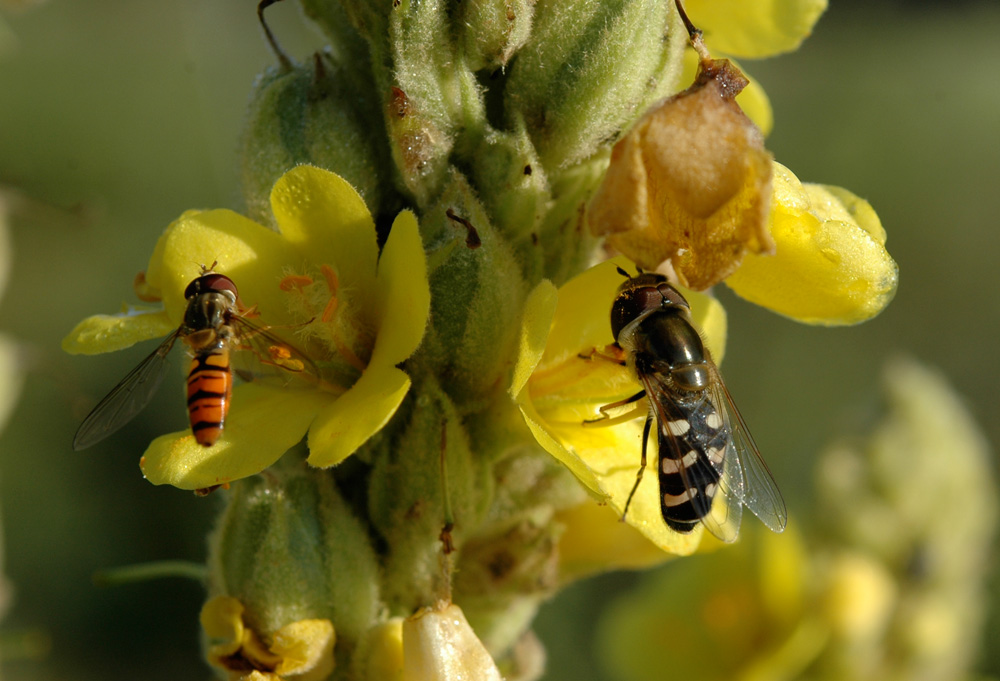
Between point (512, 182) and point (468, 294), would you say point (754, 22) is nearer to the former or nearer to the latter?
point (512, 182)

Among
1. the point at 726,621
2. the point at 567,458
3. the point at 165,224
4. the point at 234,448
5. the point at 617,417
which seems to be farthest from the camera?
the point at 165,224

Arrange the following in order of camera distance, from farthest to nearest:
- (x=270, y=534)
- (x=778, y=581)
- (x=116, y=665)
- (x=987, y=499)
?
(x=116, y=665) < (x=987, y=499) < (x=778, y=581) < (x=270, y=534)

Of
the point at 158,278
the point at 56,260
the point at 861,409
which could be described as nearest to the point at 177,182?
the point at 56,260

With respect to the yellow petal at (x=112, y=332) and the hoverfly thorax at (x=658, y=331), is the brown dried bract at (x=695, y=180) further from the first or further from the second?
the yellow petal at (x=112, y=332)

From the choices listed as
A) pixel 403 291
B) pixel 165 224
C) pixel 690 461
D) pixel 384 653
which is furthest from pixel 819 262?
pixel 165 224

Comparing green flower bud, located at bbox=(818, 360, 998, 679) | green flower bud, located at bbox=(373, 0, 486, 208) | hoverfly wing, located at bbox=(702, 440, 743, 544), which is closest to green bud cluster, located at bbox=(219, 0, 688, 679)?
green flower bud, located at bbox=(373, 0, 486, 208)

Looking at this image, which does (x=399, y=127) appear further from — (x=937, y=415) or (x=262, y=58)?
(x=262, y=58)
